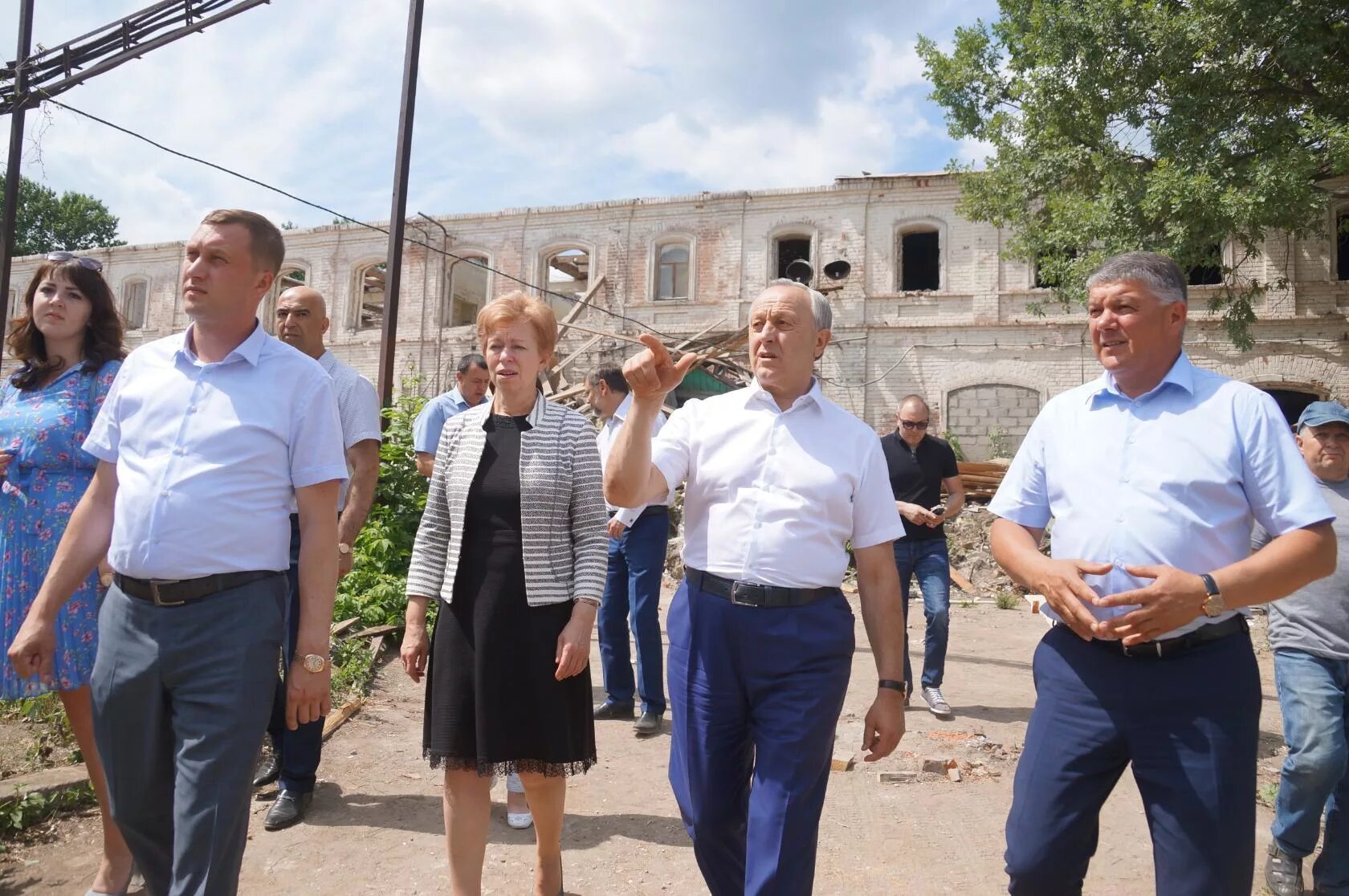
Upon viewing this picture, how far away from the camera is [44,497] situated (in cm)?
327

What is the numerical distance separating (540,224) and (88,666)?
19098 mm

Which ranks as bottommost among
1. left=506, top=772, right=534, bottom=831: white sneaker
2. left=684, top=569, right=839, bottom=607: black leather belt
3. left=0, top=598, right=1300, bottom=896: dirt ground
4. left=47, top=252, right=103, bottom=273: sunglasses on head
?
left=0, top=598, right=1300, bottom=896: dirt ground

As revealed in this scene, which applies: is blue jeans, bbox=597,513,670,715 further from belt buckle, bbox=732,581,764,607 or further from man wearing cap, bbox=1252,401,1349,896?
man wearing cap, bbox=1252,401,1349,896

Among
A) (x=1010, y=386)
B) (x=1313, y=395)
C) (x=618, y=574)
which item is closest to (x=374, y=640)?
(x=618, y=574)

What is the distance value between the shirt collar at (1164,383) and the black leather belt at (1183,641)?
657 millimetres

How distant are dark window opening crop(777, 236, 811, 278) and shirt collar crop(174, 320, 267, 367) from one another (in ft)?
58.9

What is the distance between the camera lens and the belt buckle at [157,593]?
2.34m

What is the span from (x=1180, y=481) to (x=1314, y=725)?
1.78 m

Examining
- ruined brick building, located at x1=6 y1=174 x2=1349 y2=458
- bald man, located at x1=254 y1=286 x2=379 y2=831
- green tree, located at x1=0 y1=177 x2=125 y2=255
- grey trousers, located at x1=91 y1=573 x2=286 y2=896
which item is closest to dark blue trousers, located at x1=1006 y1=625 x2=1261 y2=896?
grey trousers, located at x1=91 y1=573 x2=286 y2=896

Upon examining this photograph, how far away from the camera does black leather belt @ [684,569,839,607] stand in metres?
2.60

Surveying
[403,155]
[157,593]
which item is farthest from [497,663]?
[403,155]

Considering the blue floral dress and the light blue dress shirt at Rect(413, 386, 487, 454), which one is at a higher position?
the light blue dress shirt at Rect(413, 386, 487, 454)

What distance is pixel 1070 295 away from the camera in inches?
568

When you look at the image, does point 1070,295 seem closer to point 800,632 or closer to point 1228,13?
point 1228,13
